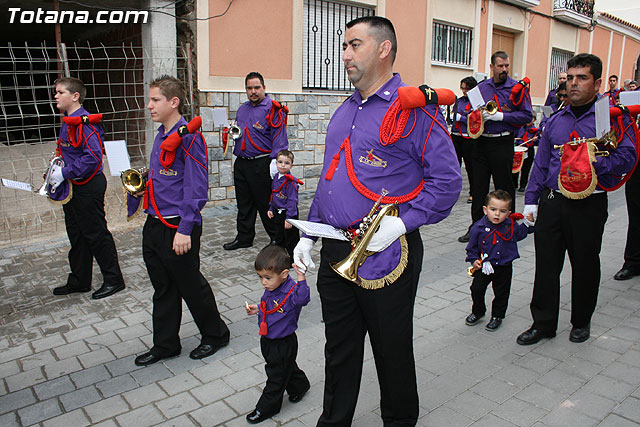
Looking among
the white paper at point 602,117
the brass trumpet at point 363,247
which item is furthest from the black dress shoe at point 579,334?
the brass trumpet at point 363,247

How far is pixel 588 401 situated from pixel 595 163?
63.4 inches

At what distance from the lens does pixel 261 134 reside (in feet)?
22.1

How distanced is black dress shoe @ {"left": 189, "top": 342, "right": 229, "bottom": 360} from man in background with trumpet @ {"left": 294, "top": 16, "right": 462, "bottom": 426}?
1.46 m

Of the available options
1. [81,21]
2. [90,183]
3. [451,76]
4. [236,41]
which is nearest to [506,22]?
[451,76]

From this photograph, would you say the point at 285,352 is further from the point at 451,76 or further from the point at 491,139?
the point at 451,76

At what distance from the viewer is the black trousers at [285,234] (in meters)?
6.18

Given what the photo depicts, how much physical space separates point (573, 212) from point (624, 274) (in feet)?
7.77

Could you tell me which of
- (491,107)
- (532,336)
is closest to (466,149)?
(491,107)

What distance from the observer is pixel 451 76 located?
43.9 ft

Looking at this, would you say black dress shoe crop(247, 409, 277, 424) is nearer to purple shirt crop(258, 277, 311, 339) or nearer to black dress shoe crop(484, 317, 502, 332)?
purple shirt crop(258, 277, 311, 339)

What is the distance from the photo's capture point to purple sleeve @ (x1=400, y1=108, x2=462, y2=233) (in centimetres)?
255

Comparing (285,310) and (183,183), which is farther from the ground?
(183,183)

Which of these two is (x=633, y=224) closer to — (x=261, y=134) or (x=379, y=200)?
(x=261, y=134)

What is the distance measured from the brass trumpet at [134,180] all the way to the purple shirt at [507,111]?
14.3ft
